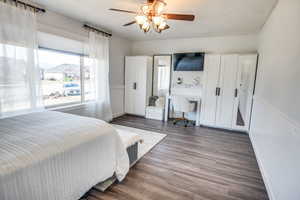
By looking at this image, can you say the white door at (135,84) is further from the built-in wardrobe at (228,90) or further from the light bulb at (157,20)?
the light bulb at (157,20)

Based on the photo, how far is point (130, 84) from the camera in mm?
5043

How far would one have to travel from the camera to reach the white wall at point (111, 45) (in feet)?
9.48

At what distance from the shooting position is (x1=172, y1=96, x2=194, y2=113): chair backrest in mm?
3991

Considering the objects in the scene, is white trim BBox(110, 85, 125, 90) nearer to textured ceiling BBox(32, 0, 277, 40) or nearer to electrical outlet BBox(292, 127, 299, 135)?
textured ceiling BBox(32, 0, 277, 40)

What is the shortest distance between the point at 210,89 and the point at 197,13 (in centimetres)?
197

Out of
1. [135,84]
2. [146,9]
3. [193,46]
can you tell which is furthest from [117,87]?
[146,9]

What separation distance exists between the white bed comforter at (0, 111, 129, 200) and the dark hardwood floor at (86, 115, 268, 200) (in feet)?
0.92

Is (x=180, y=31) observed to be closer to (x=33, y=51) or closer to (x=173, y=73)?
(x=173, y=73)

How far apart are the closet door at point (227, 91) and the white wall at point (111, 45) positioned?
115 inches

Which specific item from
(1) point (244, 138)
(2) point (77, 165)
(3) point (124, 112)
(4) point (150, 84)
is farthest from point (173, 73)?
(2) point (77, 165)

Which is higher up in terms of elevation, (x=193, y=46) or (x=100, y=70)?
(x=193, y=46)

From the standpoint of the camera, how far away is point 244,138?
355cm

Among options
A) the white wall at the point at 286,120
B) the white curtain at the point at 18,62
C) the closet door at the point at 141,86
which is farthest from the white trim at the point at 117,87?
the white wall at the point at 286,120

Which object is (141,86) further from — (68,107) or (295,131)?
(295,131)
